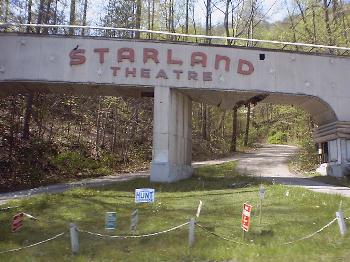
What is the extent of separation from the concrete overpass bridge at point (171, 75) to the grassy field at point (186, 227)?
14.0 feet

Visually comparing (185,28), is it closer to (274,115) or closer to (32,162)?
(32,162)

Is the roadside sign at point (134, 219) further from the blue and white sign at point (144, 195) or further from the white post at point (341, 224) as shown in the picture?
the white post at point (341, 224)

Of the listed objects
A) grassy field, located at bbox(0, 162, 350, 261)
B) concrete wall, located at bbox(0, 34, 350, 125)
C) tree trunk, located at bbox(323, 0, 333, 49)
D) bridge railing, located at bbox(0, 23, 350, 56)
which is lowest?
grassy field, located at bbox(0, 162, 350, 261)

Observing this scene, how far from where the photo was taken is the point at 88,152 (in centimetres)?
2575

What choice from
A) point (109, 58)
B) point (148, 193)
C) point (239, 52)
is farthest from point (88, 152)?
point (148, 193)

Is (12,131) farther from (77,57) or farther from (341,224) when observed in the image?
(341,224)

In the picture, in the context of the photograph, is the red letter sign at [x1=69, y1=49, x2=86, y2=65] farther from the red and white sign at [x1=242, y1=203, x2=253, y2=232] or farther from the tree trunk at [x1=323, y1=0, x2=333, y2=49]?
the tree trunk at [x1=323, y1=0, x2=333, y2=49]

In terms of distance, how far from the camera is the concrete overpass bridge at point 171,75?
18281mm

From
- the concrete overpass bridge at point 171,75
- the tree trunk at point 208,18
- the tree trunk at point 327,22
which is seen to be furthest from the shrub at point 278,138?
the concrete overpass bridge at point 171,75

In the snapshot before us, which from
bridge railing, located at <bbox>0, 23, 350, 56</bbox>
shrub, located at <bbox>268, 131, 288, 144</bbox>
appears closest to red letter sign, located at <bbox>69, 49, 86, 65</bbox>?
bridge railing, located at <bbox>0, 23, 350, 56</bbox>

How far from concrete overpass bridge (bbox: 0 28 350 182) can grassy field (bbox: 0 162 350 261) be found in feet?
14.0

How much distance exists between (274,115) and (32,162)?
136ft

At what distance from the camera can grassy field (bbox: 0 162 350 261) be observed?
8.94m

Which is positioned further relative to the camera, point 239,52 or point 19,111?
point 19,111
